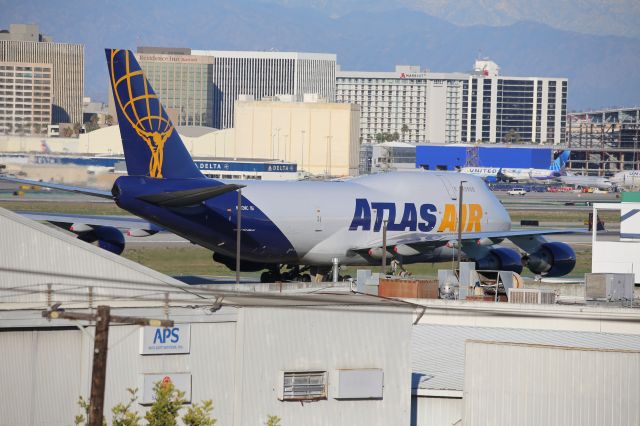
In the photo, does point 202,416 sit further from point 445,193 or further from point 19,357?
point 445,193

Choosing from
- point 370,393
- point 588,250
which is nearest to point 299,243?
point 370,393

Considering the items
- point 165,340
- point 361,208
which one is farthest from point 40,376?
point 361,208

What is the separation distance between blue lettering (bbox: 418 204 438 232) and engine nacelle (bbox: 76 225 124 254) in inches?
591

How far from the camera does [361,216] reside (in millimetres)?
60656

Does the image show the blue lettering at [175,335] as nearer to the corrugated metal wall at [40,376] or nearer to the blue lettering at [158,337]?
the blue lettering at [158,337]

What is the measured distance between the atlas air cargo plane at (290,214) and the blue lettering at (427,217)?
60 millimetres

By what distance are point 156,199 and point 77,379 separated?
2468cm

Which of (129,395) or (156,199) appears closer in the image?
(129,395)

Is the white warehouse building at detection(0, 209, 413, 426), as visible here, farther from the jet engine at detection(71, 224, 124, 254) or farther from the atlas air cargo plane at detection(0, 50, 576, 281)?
the jet engine at detection(71, 224, 124, 254)

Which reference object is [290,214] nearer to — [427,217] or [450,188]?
[427,217]

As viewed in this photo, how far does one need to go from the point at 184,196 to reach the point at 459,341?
17.3 metres

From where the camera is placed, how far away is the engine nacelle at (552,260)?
208ft

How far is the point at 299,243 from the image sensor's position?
193 feet

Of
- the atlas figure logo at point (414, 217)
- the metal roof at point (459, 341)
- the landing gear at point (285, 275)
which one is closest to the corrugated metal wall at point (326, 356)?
the metal roof at point (459, 341)
